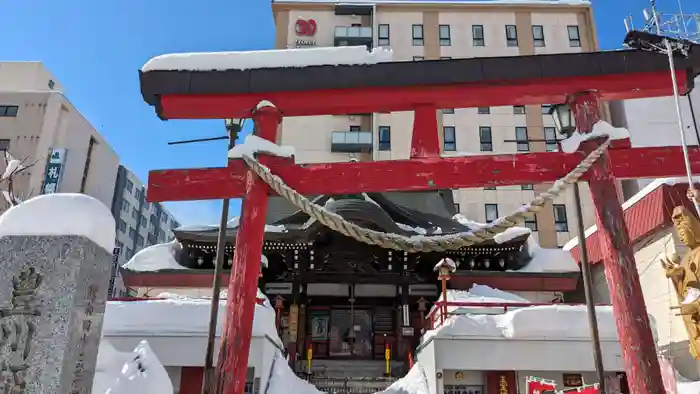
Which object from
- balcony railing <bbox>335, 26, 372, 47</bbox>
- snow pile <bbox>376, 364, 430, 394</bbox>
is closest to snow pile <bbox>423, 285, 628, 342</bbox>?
snow pile <bbox>376, 364, 430, 394</bbox>

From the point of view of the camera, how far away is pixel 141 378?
770cm

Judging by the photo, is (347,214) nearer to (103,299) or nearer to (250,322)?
(250,322)

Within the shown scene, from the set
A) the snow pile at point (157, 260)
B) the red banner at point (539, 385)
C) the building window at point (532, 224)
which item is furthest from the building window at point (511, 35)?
the red banner at point (539, 385)

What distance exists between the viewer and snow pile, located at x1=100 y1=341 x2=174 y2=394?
749 centimetres

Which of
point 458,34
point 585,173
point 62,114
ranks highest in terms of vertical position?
point 458,34

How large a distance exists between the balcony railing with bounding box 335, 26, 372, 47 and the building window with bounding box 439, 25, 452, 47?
5.07m

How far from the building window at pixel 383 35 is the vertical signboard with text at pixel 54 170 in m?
23.0

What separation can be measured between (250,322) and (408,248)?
226cm

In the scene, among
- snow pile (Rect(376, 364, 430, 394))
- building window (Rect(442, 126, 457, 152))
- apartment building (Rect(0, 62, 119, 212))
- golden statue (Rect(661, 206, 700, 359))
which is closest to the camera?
golden statue (Rect(661, 206, 700, 359))

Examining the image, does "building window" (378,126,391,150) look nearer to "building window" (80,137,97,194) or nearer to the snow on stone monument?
"building window" (80,137,97,194)

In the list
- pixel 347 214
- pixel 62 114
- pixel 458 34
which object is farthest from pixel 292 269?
pixel 62 114

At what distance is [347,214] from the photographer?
15383 mm

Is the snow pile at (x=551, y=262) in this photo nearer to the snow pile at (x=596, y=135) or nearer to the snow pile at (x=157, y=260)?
the snow pile at (x=596, y=135)

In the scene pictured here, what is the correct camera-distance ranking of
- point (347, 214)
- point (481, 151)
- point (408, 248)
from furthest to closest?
point (481, 151) < point (347, 214) < point (408, 248)
